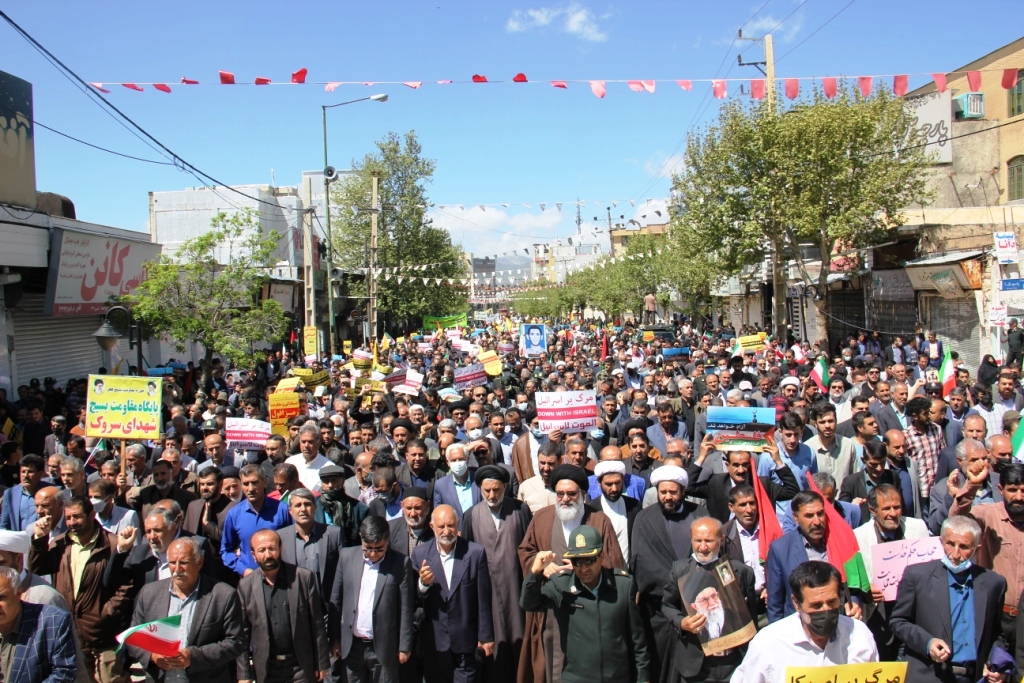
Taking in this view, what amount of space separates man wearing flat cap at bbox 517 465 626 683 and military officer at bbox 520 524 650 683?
426 mm

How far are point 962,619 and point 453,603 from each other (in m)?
2.83

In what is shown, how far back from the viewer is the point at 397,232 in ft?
149

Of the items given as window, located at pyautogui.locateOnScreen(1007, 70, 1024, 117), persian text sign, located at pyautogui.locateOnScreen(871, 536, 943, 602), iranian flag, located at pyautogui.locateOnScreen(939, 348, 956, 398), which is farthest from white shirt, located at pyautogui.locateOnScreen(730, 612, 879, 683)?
window, located at pyautogui.locateOnScreen(1007, 70, 1024, 117)

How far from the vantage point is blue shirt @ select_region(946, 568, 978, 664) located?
4.48m

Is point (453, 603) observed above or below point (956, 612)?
below

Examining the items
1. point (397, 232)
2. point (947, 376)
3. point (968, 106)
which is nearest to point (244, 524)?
point (947, 376)

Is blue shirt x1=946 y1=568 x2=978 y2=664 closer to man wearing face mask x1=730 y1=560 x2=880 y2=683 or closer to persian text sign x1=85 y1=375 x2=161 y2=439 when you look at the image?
man wearing face mask x1=730 y1=560 x2=880 y2=683

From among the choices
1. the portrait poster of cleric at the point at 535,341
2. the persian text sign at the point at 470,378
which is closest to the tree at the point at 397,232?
the portrait poster of cleric at the point at 535,341

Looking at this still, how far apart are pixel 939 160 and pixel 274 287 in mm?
23915

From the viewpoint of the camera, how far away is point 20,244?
52.4 ft

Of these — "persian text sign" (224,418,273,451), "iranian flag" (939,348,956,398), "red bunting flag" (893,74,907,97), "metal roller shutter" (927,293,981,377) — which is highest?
"red bunting flag" (893,74,907,97)

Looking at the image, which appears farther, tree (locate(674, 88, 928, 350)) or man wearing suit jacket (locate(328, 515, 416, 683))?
tree (locate(674, 88, 928, 350))

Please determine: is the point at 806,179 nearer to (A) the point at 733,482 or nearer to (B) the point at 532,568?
(A) the point at 733,482

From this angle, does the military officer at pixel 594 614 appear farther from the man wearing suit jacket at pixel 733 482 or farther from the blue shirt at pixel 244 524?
the blue shirt at pixel 244 524
